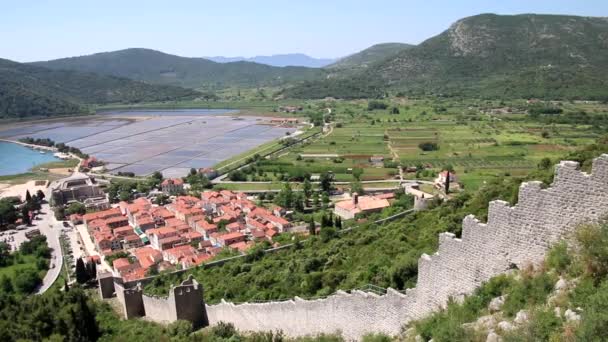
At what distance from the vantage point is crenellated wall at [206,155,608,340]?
22.4 feet

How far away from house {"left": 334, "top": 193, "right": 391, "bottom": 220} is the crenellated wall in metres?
36.5

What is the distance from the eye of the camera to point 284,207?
54.7m

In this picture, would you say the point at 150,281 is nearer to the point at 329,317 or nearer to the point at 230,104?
the point at 329,317

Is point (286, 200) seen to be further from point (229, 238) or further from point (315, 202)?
point (229, 238)

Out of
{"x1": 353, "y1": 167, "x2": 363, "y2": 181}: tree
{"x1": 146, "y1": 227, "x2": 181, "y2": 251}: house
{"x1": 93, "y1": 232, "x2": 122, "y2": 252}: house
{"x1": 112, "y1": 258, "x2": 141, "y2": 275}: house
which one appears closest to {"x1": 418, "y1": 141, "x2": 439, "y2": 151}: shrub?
{"x1": 353, "y1": 167, "x2": 363, "y2": 181}: tree

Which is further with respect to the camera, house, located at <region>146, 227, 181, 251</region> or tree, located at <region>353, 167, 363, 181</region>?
tree, located at <region>353, 167, 363, 181</region>

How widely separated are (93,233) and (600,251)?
1954 inches

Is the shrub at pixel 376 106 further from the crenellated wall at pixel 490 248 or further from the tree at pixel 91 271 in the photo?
the crenellated wall at pixel 490 248

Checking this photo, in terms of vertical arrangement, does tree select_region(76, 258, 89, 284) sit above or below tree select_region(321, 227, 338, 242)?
below

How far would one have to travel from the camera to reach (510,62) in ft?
534

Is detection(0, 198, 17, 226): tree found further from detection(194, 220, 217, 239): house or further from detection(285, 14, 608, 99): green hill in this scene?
detection(285, 14, 608, 99): green hill

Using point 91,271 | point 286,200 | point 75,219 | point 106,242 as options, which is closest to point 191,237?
point 106,242

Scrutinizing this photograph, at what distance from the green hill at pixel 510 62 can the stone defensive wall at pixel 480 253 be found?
5103 inches

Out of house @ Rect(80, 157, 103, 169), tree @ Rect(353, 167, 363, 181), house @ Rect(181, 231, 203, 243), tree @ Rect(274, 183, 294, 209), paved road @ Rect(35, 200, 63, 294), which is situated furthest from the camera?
house @ Rect(80, 157, 103, 169)
